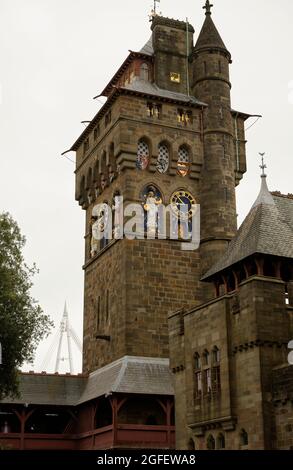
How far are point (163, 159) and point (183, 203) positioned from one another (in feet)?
9.66

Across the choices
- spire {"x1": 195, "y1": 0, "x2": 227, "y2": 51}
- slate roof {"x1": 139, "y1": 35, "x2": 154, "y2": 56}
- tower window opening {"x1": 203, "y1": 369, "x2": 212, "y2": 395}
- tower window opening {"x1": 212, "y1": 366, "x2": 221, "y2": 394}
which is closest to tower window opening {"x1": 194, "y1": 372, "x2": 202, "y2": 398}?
tower window opening {"x1": 203, "y1": 369, "x2": 212, "y2": 395}

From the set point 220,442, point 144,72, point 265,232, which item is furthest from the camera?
point 144,72

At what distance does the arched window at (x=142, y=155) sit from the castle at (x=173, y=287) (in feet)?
0.24

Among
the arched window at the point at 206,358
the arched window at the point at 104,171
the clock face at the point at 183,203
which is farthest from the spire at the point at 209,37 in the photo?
the arched window at the point at 206,358

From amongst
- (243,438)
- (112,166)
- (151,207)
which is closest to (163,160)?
(112,166)

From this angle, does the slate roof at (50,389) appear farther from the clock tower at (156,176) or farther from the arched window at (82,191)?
the arched window at (82,191)

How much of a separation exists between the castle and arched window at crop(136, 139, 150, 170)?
0.24ft

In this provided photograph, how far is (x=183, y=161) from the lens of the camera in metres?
46.4

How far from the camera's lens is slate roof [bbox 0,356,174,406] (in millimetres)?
39188

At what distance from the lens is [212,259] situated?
144ft

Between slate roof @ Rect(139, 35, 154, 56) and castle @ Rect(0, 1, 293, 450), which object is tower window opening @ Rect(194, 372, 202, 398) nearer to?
castle @ Rect(0, 1, 293, 450)

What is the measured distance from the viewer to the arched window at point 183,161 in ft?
151

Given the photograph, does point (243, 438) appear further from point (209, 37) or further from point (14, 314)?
point (209, 37)

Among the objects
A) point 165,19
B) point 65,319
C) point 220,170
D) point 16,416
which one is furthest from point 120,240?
point 65,319
